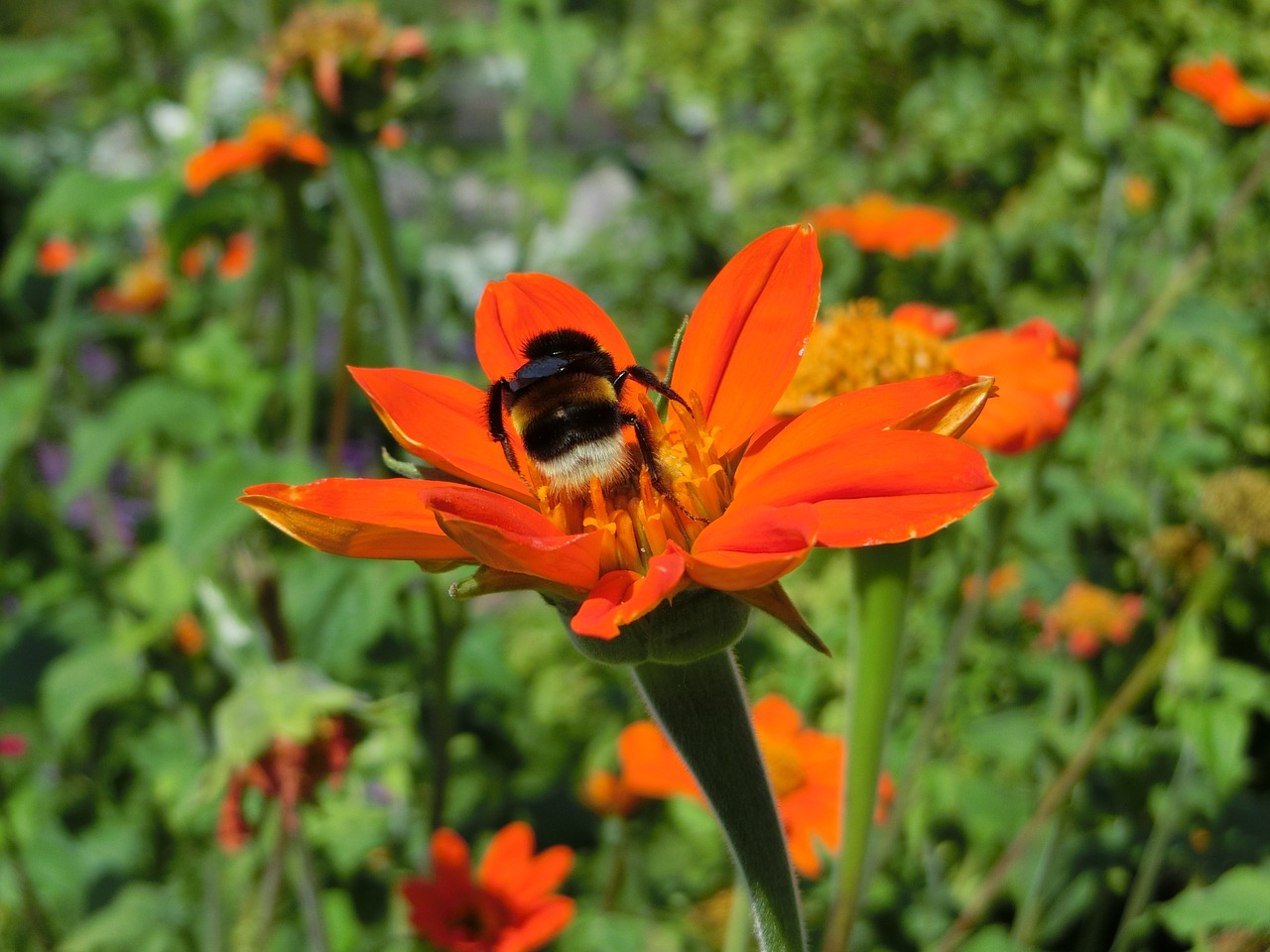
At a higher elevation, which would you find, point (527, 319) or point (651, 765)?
point (527, 319)

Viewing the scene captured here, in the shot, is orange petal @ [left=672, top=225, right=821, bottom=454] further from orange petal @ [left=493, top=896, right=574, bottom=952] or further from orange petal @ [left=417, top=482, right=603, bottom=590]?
orange petal @ [left=493, top=896, right=574, bottom=952]

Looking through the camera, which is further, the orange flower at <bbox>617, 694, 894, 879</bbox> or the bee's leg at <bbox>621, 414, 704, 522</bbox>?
the orange flower at <bbox>617, 694, 894, 879</bbox>

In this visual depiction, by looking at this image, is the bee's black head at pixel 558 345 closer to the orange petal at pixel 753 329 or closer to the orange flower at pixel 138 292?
the orange petal at pixel 753 329

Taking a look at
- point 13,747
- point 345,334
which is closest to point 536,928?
point 345,334

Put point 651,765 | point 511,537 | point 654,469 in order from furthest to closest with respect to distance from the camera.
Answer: point 651,765
point 654,469
point 511,537

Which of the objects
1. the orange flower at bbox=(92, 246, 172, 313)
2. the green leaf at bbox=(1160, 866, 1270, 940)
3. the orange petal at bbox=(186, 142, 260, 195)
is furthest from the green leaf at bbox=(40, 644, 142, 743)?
the orange flower at bbox=(92, 246, 172, 313)

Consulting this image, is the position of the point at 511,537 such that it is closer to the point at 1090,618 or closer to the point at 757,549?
the point at 757,549
